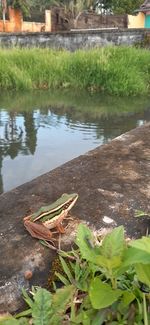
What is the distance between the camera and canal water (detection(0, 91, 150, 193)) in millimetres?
3973

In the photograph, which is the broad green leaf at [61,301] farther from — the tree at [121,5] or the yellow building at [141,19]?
the tree at [121,5]

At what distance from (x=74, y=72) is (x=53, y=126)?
3780 mm

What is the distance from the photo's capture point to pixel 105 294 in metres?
0.97

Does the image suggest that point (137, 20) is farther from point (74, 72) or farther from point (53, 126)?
point (53, 126)

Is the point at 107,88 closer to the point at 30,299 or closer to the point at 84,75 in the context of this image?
the point at 84,75

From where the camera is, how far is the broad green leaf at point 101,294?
0.95m

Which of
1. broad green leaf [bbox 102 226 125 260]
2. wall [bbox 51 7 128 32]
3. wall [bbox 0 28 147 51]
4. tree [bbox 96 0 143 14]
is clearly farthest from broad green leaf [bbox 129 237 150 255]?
tree [bbox 96 0 143 14]

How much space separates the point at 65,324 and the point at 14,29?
2316 centimetres

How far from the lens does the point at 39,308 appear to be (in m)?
1.03

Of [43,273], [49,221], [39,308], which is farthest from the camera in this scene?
[49,221]

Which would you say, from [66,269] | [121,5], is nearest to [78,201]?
[66,269]

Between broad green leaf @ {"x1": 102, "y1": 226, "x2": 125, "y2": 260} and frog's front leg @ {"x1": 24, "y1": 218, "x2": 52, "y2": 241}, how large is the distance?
0.41 meters

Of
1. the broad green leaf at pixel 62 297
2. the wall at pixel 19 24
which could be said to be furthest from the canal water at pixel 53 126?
the wall at pixel 19 24

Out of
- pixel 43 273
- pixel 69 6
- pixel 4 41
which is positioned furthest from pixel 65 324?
pixel 69 6
